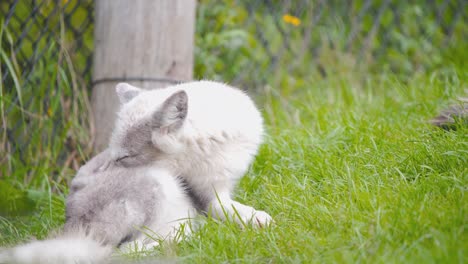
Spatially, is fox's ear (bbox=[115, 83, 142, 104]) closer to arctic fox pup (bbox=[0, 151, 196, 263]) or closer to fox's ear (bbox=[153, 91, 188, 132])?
fox's ear (bbox=[153, 91, 188, 132])

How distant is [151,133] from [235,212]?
63 cm

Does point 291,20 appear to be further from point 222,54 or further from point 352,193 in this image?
point 352,193

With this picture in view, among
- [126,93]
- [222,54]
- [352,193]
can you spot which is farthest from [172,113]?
A: [222,54]

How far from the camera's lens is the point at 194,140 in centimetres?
261

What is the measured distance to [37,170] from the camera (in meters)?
3.37

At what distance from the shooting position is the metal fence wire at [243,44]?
3.53 metres

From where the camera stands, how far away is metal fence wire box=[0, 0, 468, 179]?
139 inches

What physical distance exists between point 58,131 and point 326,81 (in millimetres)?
2258

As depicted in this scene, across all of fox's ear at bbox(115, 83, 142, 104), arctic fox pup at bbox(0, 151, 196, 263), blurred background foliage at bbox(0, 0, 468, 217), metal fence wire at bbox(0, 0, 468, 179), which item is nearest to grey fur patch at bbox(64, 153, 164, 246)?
arctic fox pup at bbox(0, 151, 196, 263)

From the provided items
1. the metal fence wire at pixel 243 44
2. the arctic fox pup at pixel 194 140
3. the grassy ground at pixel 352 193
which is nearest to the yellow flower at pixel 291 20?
the metal fence wire at pixel 243 44

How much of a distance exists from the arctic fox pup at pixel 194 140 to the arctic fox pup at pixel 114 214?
0.44ft

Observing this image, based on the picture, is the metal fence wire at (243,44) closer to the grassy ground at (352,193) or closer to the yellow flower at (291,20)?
the yellow flower at (291,20)

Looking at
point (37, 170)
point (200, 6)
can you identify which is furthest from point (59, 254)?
point (200, 6)

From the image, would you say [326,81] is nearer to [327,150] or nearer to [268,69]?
[268,69]
